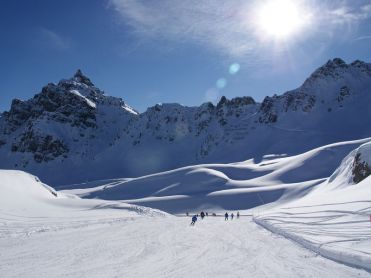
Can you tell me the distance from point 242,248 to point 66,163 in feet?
593

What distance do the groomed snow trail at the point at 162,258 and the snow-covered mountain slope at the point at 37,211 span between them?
6.49 metres

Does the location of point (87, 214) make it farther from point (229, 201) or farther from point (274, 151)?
point (274, 151)

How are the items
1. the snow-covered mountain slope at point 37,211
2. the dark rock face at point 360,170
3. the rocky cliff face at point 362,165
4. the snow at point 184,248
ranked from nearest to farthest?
the snow at point 184,248 < the snow-covered mountain slope at point 37,211 < the dark rock face at point 360,170 < the rocky cliff face at point 362,165

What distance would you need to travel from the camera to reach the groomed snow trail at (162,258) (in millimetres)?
11375

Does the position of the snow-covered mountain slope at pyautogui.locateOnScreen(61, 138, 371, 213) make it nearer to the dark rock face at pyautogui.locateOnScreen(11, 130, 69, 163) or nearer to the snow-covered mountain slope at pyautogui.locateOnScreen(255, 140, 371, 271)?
the snow-covered mountain slope at pyautogui.locateOnScreen(255, 140, 371, 271)

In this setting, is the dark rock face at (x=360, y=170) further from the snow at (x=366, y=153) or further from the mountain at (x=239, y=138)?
the mountain at (x=239, y=138)

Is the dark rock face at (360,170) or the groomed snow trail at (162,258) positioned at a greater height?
the dark rock face at (360,170)

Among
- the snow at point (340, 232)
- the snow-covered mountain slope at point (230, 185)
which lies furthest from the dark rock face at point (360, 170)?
the snow-covered mountain slope at point (230, 185)

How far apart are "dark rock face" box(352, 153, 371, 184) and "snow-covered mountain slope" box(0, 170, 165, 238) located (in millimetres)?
21355

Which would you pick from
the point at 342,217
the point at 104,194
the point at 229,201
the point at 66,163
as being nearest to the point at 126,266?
the point at 342,217

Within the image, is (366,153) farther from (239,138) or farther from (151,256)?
(239,138)

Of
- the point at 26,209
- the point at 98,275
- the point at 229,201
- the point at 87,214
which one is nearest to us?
the point at 98,275

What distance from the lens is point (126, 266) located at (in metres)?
12.5

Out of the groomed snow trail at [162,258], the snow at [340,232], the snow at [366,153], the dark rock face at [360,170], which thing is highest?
the snow at [366,153]
